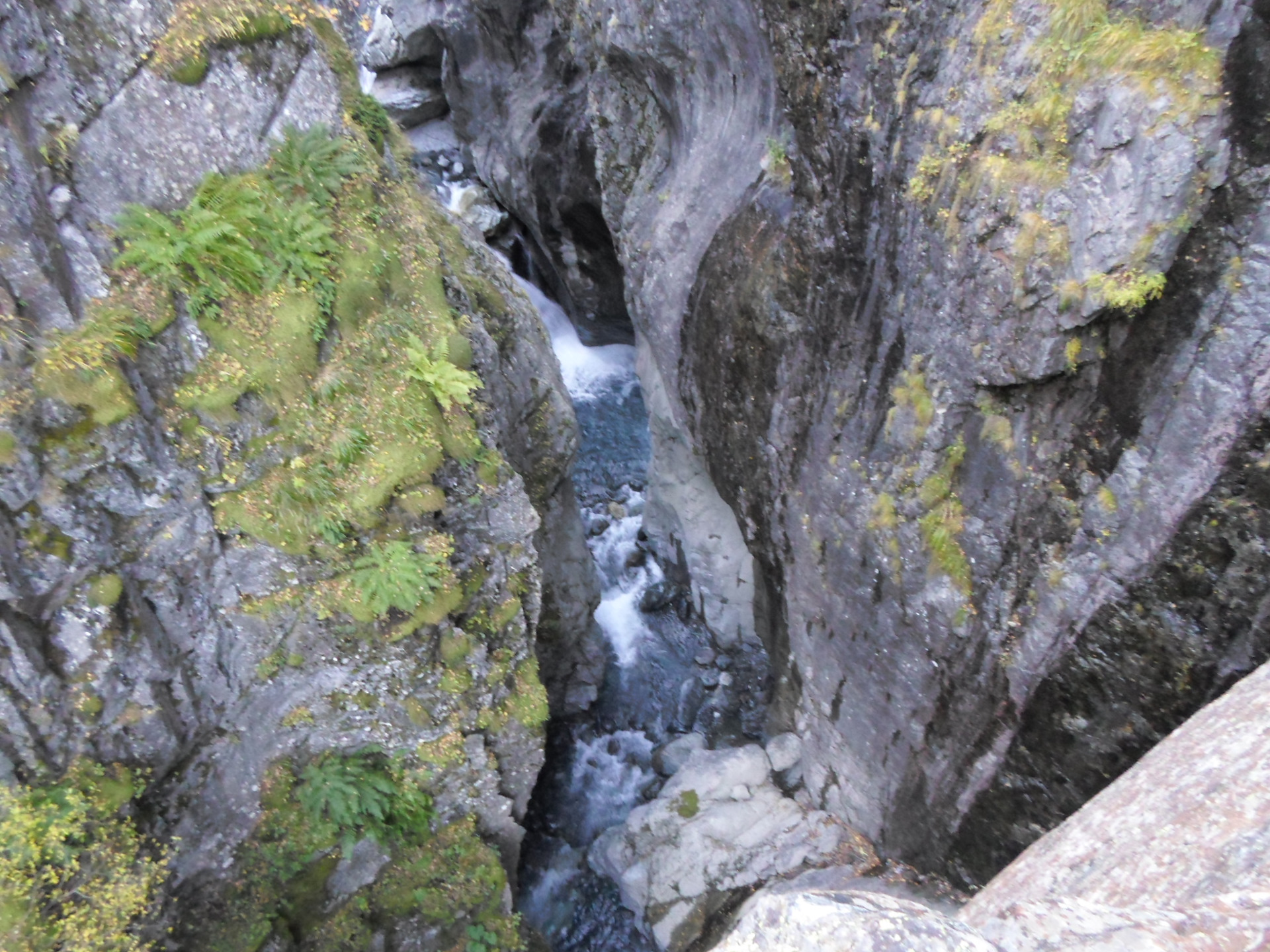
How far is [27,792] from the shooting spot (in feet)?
27.0

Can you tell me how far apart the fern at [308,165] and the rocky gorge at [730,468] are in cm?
5

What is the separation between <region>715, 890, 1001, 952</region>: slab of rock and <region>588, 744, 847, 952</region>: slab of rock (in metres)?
10.7

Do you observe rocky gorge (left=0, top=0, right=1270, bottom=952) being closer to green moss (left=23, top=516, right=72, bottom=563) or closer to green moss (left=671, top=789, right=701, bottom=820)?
green moss (left=23, top=516, right=72, bottom=563)

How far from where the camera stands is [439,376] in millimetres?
9766

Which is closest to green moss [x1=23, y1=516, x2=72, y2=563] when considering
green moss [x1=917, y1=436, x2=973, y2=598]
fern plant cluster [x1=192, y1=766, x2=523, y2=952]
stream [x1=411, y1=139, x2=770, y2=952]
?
fern plant cluster [x1=192, y1=766, x2=523, y2=952]

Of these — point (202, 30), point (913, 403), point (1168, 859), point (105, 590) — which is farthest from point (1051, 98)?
point (105, 590)

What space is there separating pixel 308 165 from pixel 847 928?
34.7 ft

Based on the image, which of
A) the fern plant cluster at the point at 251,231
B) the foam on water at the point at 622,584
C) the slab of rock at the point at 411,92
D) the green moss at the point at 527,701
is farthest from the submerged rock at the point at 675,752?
the slab of rock at the point at 411,92

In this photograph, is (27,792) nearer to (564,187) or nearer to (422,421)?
(422,421)

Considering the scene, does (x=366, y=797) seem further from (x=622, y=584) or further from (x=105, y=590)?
(x=622, y=584)

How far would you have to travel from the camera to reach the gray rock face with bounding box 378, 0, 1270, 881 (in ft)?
21.4

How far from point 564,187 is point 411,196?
12386 millimetres

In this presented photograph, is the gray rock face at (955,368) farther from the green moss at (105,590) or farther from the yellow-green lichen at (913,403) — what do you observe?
the green moss at (105,590)

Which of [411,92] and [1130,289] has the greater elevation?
[411,92]
